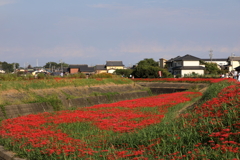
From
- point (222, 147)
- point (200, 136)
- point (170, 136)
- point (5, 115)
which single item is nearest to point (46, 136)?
point (170, 136)

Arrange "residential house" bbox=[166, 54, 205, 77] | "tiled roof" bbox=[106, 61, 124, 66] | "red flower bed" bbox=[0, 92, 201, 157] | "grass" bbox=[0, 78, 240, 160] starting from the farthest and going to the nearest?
1. "tiled roof" bbox=[106, 61, 124, 66]
2. "residential house" bbox=[166, 54, 205, 77]
3. "red flower bed" bbox=[0, 92, 201, 157]
4. "grass" bbox=[0, 78, 240, 160]

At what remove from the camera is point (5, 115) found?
17.6m

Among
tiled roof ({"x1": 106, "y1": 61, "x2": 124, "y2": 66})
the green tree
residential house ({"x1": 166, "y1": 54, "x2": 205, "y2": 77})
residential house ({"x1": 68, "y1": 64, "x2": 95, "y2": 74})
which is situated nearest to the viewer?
residential house ({"x1": 166, "y1": 54, "x2": 205, "y2": 77})

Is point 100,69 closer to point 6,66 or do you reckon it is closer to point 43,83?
point 6,66

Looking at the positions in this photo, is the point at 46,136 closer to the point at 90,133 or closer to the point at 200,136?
the point at 90,133

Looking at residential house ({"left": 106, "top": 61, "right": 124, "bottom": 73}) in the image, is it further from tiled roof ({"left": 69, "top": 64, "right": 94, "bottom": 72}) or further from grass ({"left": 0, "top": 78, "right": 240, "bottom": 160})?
grass ({"left": 0, "top": 78, "right": 240, "bottom": 160})

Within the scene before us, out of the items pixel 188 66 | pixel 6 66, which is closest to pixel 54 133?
pixel 188 66

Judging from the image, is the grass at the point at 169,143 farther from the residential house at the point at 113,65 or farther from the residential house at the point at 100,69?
the residential house at the point at 113,65

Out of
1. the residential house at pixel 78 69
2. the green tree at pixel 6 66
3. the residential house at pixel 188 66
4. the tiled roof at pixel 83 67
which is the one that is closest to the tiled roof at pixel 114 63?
the tiled roof at pixel 83 67

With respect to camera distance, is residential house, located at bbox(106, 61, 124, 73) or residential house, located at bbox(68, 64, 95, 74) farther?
residential house, located at bbox(106, 61, 124, 73)

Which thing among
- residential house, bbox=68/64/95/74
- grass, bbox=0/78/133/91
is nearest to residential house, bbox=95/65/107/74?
residential house, bbox=68/64/95/74

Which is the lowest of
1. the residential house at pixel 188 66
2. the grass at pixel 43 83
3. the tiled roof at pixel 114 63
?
the grass at pixel 43 83

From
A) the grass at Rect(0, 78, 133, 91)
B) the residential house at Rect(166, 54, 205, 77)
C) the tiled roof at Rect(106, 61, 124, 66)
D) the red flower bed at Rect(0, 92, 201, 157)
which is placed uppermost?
the tiled roof at Rect(106, 61, 124, 66)

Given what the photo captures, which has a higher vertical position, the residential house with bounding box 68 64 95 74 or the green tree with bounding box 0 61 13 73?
the green tree with bounding box 0 61 13 73
